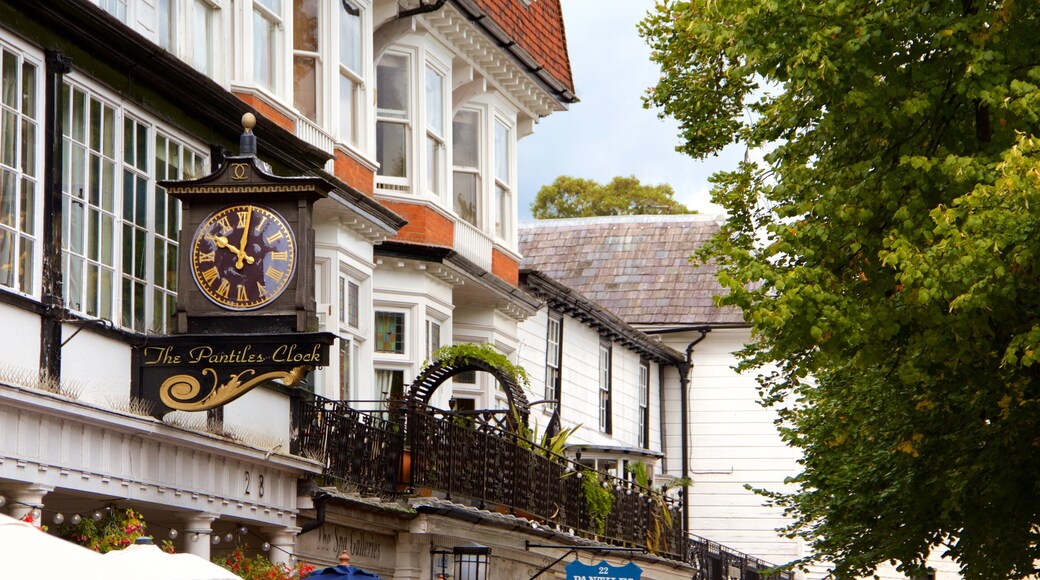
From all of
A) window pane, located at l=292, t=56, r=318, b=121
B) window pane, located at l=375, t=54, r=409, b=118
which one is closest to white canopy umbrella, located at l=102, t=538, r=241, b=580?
window pane, located at l=292, t=56, r=318, b=121

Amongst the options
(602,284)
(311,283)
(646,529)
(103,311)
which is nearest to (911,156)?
Answer: (311,283)

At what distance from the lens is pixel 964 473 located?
20.3m

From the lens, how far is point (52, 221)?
12477 millimetres

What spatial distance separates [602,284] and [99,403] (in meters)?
30.5

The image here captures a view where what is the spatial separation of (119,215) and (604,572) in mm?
7376

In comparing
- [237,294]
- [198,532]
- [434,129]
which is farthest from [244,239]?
[434,129]

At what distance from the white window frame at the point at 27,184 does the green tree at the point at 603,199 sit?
47627 millimetres

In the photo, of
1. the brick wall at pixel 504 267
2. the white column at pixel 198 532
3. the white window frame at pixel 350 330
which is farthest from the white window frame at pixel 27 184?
the brick wall at pixel 504 267

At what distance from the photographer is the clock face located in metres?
13.5

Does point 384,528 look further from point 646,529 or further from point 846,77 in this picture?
point 646,529

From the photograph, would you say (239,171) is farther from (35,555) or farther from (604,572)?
(604,572)

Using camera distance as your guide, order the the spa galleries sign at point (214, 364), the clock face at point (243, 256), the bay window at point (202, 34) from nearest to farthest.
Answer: the the spa galleries sign at point (214, 364) < the clock face at point (243, 256) < the bay window at point (202, 34)

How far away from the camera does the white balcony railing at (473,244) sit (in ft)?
79.2

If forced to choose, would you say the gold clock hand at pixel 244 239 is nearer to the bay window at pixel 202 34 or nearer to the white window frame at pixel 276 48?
the bay window at pixel 202 34
